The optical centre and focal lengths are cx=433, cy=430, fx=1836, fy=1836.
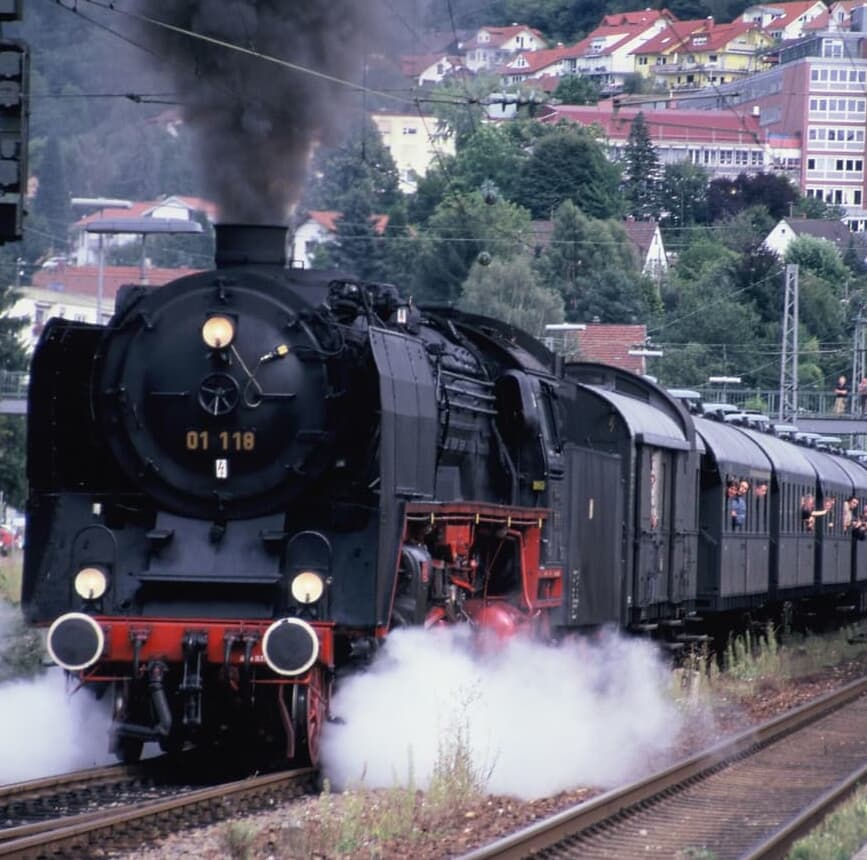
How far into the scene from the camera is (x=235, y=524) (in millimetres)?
12062

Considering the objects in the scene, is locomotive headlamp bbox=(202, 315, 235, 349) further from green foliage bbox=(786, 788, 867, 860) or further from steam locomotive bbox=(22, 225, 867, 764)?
green foliage bbox=(786, 788, 867, 860)

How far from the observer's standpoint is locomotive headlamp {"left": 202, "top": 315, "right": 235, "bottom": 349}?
39.2 feet

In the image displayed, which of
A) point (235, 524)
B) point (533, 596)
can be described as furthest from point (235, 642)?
point (533, 596)

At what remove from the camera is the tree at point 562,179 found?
84000 mm

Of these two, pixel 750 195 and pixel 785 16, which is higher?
pixel 785 16

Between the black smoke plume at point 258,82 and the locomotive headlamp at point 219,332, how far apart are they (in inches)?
61.0

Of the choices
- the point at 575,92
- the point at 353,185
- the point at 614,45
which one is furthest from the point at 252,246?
the point at 614,45

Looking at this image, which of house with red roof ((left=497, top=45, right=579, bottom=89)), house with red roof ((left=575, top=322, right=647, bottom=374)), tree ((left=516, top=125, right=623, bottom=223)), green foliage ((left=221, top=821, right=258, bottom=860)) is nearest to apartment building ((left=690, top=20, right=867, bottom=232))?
house with red roof ((left=497, top=45, right=579, bottom=89))

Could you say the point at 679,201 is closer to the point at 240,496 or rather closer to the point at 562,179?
the point at 562,179

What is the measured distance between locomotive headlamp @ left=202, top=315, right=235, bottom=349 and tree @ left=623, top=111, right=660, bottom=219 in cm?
8683

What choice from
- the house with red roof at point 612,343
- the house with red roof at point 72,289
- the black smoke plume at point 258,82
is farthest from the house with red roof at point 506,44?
the black smoke plume at point 258,82

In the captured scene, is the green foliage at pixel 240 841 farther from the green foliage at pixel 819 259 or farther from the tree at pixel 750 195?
the tree at pixel 750 195

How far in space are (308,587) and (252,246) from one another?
2452 millimetres

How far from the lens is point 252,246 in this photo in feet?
41.1
